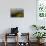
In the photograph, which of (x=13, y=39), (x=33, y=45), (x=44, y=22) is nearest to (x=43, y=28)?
(x=44, y=22)

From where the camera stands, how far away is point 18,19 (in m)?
7.08

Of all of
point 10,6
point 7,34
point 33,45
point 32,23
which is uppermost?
point 10,6

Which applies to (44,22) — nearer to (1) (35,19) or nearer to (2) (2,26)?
(1) (35,19)

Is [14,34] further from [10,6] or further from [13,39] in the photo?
[10,6]

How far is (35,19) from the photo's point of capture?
7074mm

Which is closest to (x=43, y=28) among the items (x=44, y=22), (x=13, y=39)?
(x=44, y=22)

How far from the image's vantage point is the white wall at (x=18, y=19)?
702 cm

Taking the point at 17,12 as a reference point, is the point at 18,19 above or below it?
below

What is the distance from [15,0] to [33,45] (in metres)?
2.06

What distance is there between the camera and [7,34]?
680 centimetres

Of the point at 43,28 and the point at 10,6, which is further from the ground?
the point at 10,6

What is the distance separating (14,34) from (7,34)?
0.31 metres

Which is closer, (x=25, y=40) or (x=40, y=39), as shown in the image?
(x=40, y=39)

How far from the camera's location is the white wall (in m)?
7.02
